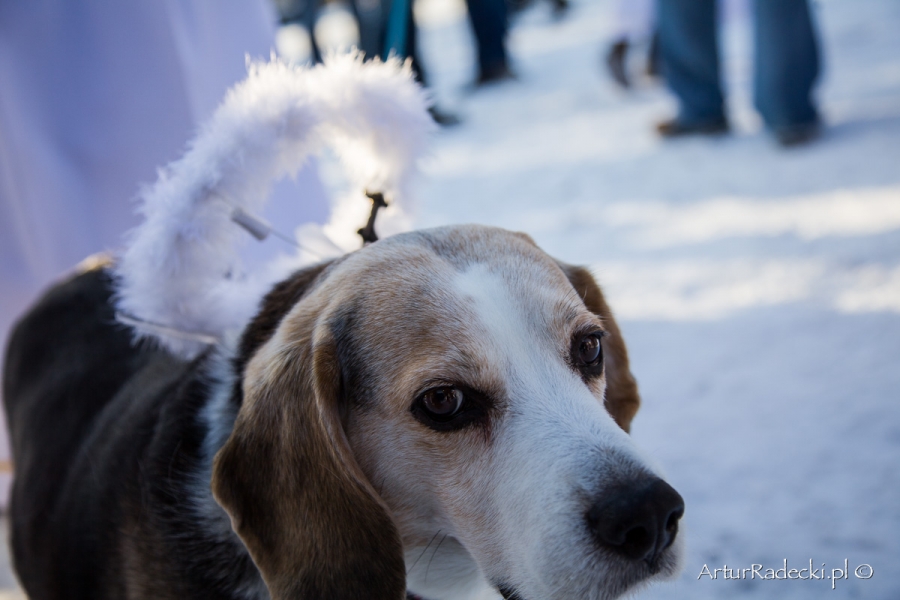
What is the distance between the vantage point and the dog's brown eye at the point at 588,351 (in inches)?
64.9

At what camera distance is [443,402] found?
59.3 inches

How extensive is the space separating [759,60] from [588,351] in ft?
14.1

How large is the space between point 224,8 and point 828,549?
305cm

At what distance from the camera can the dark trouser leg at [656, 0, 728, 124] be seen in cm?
545

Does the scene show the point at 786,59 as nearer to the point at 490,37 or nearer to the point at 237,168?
the point at 490,37

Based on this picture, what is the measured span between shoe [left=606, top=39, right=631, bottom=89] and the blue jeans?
3.85ft

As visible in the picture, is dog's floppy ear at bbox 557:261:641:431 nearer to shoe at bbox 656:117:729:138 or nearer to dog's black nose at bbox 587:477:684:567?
dog's black nose at bbox 587:477:684:567

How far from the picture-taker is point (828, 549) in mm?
2145

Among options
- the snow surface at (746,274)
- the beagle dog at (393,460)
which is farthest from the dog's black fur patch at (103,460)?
the snow surface at (746,274)

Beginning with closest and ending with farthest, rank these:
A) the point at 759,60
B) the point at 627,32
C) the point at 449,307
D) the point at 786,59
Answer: the point at 449,307 < the point at 786,59 < the point at 759,60 < the point at 627,32

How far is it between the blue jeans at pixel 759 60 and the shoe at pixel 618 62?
1173 millimetres
